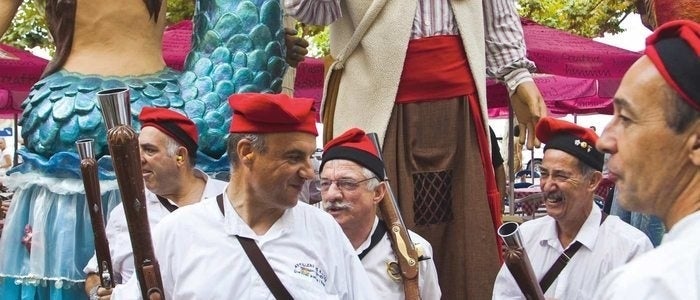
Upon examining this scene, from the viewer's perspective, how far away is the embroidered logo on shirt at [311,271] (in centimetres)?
318

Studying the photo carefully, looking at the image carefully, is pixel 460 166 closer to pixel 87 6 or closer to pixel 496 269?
pixel 496 269

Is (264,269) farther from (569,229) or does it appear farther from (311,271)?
(569,229)

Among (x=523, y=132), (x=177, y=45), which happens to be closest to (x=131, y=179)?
(x=523, y=132)

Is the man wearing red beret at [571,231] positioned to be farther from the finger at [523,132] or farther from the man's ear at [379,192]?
the man's ear at [379,192]

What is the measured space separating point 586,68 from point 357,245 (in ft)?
20.6

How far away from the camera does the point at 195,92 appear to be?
4.48 meters

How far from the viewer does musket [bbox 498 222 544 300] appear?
311 centimetres

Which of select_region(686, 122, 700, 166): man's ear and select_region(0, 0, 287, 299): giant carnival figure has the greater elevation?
select_region(686, 122, 700, 166): man's ear

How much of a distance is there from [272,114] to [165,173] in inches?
50.4

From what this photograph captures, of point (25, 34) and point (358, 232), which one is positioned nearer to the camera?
point (358, 232)

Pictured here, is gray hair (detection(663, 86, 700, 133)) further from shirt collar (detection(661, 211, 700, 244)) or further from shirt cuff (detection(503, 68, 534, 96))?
shirt cuff (detection(503, 68, 534, 96))

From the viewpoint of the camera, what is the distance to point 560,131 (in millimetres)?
4508

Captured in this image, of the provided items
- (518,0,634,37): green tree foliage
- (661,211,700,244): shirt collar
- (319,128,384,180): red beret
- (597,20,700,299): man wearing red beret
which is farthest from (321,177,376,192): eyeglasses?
(518,0,634,37): green tree foliage

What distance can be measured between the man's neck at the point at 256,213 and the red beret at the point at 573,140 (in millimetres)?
1532
